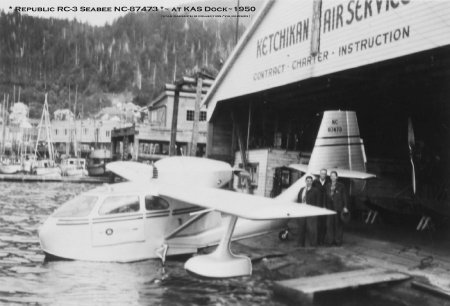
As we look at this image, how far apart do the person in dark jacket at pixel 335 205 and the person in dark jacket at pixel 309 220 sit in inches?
13.8

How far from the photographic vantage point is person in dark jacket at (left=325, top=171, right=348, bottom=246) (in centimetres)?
1231

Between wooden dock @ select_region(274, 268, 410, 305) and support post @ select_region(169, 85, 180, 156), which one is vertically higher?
support post @ select_region(169, 85, 180, 156)

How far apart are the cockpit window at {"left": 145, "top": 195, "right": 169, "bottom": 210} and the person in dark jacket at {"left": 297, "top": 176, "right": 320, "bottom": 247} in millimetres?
3624

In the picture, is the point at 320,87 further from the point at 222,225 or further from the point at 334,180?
the point at 222,225

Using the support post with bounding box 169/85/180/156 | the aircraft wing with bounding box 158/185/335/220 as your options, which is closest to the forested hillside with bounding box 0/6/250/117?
the support post with bounding box 169/85/180/156

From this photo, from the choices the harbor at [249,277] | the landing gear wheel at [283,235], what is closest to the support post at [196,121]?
the harbor at [249,277]

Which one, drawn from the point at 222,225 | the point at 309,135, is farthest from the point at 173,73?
the point at 222,225

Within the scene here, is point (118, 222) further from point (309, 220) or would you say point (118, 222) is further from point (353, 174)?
point (353, 174)

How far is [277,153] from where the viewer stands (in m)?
19.7

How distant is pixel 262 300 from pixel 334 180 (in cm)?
436

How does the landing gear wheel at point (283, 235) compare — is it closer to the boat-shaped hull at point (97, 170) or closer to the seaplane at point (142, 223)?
the seaplane at point (142, 223)

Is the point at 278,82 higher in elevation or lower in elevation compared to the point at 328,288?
higher

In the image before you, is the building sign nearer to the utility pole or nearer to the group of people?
the group of people

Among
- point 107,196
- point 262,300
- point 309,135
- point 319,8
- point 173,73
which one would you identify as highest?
point 173,73
